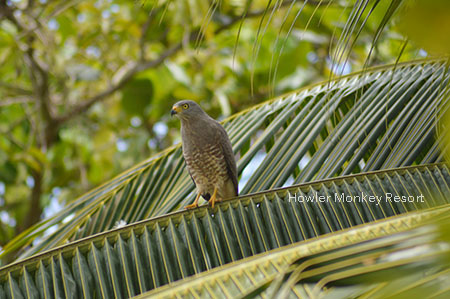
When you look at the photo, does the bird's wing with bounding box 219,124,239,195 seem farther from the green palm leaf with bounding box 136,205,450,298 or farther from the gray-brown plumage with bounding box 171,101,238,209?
the green palm leaf with bounding box 136,205,450,298

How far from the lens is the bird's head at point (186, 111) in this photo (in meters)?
3.79

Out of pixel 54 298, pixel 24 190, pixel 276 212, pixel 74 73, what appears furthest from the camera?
pixel 24 190

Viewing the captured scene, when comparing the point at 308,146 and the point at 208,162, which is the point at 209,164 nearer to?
the point at 208,162

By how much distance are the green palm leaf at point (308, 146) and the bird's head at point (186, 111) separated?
40cm

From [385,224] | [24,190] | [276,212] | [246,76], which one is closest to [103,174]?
[24,190]

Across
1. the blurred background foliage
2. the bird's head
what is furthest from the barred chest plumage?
the blurred background foliage

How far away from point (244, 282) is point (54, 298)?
3.18ft

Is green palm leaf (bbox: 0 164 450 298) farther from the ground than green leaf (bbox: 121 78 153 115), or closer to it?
closer to it

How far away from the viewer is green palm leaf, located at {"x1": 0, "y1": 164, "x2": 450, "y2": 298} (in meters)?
1.88

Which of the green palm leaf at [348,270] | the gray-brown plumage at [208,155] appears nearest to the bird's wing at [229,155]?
the gray-brown plumage at [208,155]

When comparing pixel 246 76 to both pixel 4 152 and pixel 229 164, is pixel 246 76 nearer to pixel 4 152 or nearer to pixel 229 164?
pixel 4 152

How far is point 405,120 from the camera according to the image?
262 centimetres

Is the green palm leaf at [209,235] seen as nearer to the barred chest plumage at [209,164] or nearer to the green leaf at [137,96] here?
the barred chest plumage at [209,164]

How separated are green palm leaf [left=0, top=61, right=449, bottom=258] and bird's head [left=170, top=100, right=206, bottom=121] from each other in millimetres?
402
